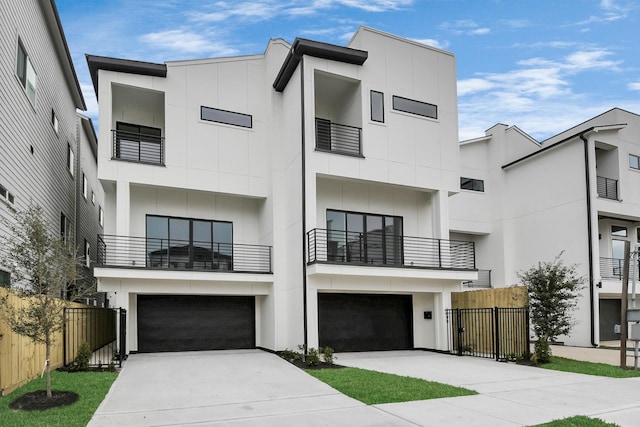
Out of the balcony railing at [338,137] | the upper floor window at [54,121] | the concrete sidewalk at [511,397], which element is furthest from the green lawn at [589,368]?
the upper floor window at [54,121]

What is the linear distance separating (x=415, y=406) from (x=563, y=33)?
12181mm

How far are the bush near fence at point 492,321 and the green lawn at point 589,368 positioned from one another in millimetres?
1059

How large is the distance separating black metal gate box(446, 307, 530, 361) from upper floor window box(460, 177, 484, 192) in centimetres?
939

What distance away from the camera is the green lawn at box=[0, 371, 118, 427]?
752 cm

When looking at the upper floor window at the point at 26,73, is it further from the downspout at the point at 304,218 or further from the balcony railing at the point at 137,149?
the downspout at the point at 304,218

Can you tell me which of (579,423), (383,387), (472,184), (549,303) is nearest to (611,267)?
(472,184)

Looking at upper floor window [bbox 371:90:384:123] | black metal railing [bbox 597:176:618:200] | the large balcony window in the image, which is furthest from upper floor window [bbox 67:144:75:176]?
black metal railing [bbox 597:176:618:200]

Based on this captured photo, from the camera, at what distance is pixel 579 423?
301 inches

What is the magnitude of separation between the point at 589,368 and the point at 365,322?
7426 mm

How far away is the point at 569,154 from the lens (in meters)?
22.4

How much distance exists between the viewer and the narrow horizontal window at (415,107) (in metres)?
17.8

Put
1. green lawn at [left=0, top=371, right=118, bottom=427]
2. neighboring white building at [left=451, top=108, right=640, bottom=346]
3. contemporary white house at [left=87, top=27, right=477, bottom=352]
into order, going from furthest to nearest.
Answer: neighboring white building at [left=451, top=108, right=640, bottom=346]
contemporary white house at [left=87, top=27, right=477, bottom=352]
green lawn at [left=0, top=371, right=118, bottom=427]

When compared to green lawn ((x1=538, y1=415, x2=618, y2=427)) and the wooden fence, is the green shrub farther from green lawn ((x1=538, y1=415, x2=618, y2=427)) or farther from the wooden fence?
the wooden fence

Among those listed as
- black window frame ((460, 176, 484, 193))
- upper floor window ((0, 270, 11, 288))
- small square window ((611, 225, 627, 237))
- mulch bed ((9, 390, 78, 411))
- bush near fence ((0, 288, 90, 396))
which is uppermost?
black window frame ((460, 176, 484, 193))
